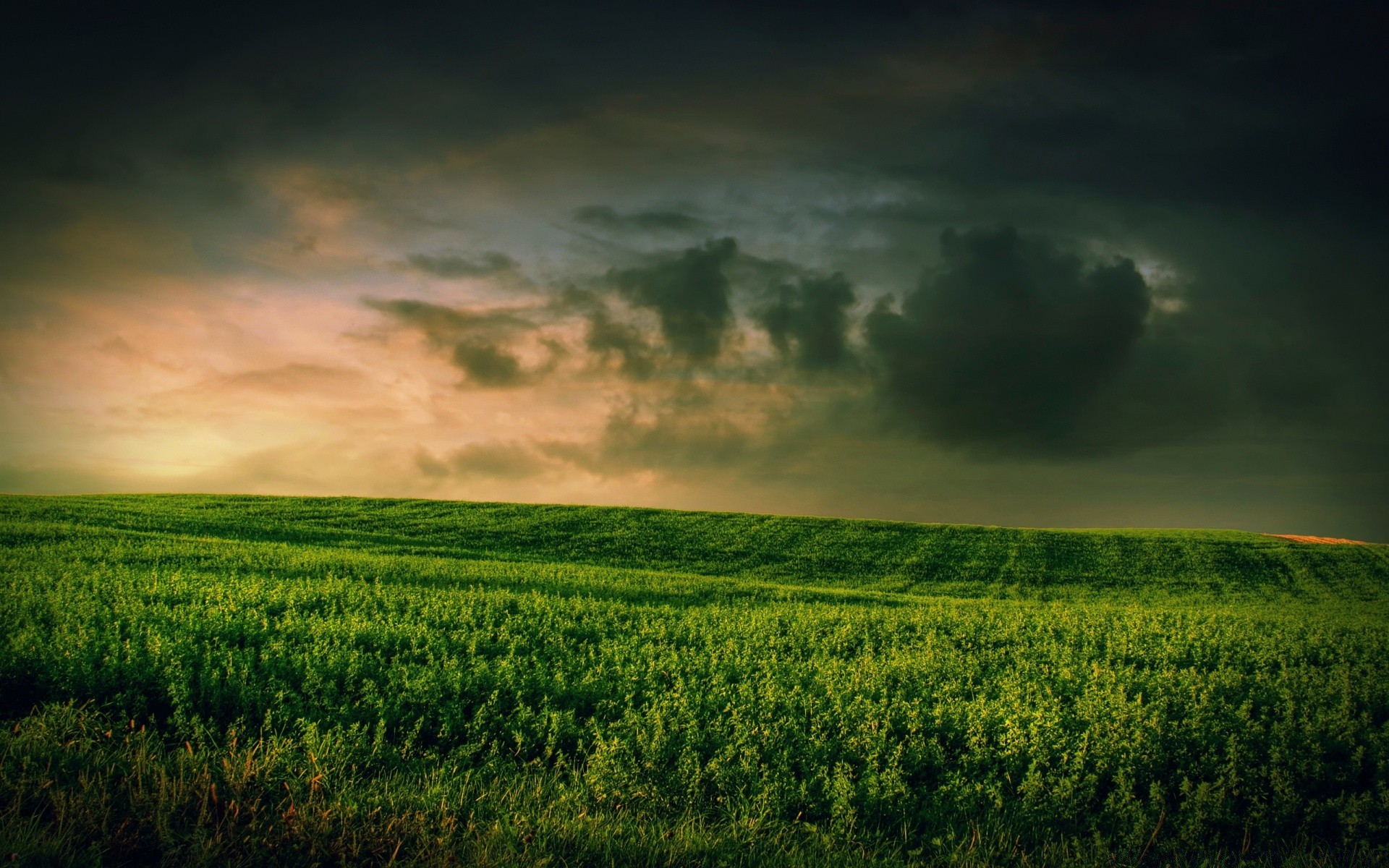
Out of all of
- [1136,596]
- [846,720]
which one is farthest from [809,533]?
[846,720]

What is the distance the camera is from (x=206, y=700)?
28.4ft

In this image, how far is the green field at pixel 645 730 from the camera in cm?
539

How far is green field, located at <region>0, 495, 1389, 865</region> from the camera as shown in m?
5.39

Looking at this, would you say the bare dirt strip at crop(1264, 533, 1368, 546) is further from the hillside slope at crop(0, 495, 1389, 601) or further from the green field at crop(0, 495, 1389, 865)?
the green field at crop(0, 495, 1389, 865)

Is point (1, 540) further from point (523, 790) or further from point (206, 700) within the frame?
point (523, 790)

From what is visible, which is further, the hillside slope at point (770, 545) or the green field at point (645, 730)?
the hillside slope at point (770, 545)

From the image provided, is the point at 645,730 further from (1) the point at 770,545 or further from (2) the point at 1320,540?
(2) the point at 1320,540

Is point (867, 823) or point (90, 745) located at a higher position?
point (90, 745)

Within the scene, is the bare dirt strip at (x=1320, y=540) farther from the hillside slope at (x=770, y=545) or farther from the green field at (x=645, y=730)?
the green field at (x=645, y=730)

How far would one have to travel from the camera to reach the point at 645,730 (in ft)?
26.7

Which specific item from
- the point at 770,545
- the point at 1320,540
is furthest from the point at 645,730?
the point at 1320,540

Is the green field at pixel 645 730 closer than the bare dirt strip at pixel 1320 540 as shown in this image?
Yes

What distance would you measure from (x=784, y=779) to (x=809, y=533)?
3780 cm

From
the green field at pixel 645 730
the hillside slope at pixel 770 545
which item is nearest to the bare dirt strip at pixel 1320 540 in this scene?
the hillside slope at pixel 770 545
